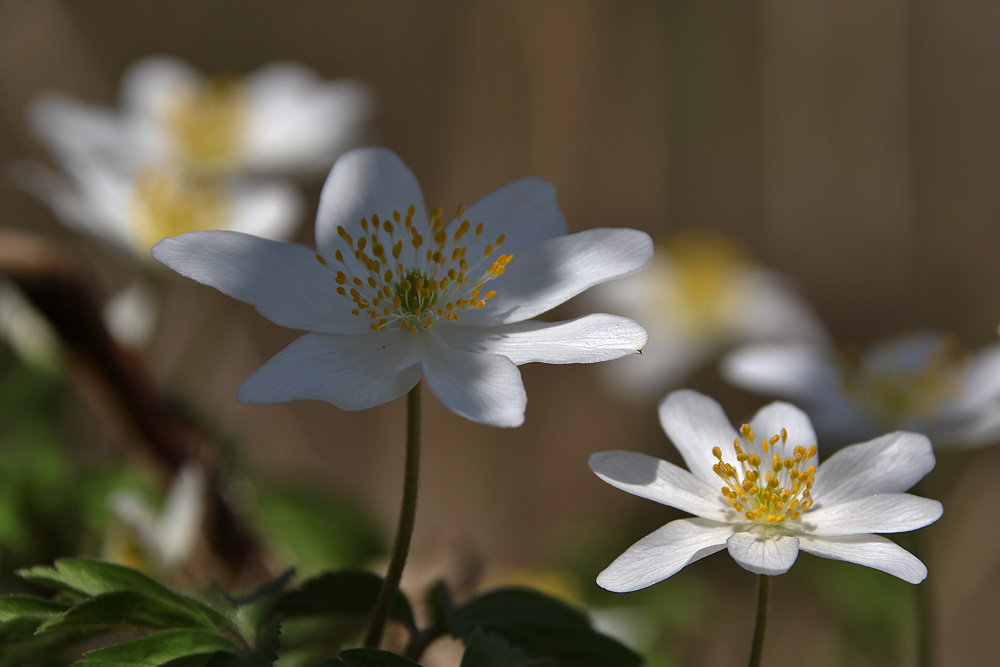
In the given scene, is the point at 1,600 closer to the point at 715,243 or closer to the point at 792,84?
the point at 715,243

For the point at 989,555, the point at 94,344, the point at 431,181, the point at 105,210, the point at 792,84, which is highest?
the point at 792,84

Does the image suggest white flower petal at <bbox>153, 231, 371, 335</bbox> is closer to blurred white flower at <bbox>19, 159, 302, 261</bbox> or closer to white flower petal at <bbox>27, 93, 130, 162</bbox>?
blurred white flower at <bbox>19, 159, 302, 261</bbox>

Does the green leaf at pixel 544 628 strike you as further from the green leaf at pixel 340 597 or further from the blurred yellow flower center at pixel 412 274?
the blurred yellow flower center at pixel 412 274

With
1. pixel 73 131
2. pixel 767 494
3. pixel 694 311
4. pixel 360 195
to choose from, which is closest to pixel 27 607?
pixel 360 195

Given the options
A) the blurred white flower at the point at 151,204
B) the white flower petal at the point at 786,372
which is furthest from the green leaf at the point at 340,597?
the blurred white flower at the point at 151,204

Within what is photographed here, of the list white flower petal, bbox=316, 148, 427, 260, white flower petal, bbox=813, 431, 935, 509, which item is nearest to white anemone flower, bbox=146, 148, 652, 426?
white flower petal, bbox=316, 148, 427, 260

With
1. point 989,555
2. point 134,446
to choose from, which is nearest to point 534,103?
point 989,555

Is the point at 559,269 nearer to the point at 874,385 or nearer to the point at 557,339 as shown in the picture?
the point at 557,339
